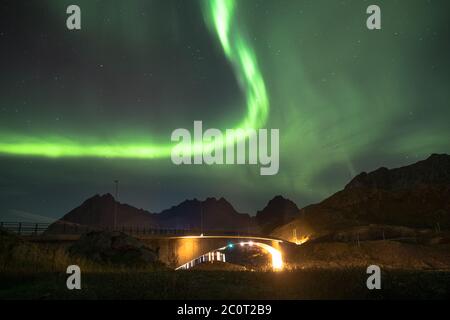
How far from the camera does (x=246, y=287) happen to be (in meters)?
17.0

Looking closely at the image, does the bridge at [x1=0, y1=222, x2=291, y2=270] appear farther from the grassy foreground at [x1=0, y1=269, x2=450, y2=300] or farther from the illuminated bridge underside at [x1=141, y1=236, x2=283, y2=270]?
the grassy foreground at [x1=0, y1=269, x2=450, y2=300]

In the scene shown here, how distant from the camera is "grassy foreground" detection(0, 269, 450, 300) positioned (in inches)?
606

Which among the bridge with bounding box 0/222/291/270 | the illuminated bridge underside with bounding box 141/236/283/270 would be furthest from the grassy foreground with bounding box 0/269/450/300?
the illuminated bridge underside with bounding box 141/236/283/270

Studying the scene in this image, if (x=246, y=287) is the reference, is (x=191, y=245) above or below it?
below

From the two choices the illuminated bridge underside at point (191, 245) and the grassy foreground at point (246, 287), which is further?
the illuminated bridge underside at point (191, 245)

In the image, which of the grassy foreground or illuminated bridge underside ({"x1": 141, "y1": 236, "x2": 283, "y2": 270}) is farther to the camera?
illuminated bridge underside ({"x1": 141, "y1": 236, "x2": 283, "y2": 270})

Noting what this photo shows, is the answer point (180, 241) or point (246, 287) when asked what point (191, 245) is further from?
point (246, 287)

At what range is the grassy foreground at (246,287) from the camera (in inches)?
606

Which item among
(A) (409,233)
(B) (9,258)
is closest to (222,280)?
(B) (9,258)

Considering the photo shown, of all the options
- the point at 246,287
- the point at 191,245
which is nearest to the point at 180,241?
the point at 191,245

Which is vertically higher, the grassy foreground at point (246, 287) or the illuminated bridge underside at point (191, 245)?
the grassy foreground at point (246, 287)

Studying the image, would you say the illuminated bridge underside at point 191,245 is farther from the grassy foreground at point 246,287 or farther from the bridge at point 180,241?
the grassy foreground at point 246,287

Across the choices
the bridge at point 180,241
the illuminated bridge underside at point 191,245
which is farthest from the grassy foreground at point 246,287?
the illuminated bridge underside at point 191,245

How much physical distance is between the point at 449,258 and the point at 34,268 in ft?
235
